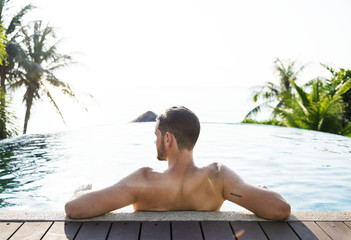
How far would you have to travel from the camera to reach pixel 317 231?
6.60ft

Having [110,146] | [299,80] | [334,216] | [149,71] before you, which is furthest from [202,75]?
[334,216]

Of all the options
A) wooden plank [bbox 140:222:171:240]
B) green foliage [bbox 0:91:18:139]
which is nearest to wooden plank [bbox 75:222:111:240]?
wooden plank [bbox 140:222:171:240]

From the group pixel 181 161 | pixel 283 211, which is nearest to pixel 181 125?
pixel 181 161

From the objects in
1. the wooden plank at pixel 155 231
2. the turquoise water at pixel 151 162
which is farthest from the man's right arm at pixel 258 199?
the turquoise water at pixel 151 162

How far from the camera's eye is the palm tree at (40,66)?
588 inches

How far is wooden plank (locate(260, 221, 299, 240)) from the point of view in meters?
1.93

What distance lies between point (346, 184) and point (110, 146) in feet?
17.7

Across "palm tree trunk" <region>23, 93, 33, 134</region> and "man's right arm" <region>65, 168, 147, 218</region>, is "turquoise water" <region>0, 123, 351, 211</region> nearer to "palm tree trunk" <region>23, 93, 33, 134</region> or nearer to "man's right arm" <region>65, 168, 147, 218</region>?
"man's right arm" <region>65, 168, 147, 218</region>

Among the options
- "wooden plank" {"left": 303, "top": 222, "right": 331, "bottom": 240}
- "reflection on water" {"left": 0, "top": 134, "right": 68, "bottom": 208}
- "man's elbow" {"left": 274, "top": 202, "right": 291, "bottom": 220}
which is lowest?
"reflection on water" {"left": 0, "top": 134, "right": 68, "bottom": 208}

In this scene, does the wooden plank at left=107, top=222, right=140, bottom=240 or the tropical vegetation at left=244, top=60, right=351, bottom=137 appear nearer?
the wooden plank at left=107, top=222, right=140, bottom=240

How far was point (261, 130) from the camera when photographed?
11.4 meters

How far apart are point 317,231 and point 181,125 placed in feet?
→ 3.42

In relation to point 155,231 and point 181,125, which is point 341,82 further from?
point 155,231

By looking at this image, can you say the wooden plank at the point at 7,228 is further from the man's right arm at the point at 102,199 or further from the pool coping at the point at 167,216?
the man's right arm at the point at 102,199
